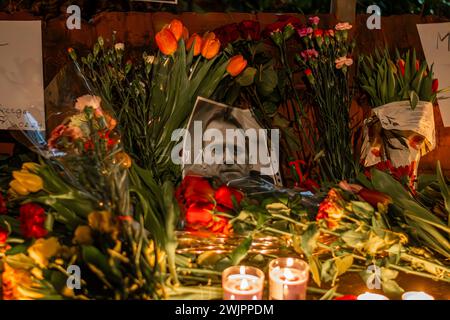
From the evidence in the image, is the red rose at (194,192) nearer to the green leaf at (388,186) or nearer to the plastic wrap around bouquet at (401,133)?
the green leaf at (388,186)

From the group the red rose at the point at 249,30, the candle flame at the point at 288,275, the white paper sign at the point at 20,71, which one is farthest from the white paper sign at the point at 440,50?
the white paper sign at the point at 20,71

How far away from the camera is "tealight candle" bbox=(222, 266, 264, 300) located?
0.90 metres

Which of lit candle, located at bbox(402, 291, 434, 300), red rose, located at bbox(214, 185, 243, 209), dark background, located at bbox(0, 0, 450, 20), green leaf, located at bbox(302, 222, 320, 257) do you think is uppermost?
dark background, located at bbox(0, 0, 450, 20)

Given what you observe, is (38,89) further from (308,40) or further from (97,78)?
(308,40)

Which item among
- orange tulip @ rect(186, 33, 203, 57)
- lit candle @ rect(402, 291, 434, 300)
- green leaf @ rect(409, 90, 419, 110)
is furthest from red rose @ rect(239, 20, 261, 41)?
lit candle @ rect(402, 291, 434, 300)

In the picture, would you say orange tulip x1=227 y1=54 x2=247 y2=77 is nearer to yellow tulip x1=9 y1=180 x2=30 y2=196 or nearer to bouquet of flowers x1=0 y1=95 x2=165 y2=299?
bouquet of flowers x1=0 y1=95 x2=165 y2=299

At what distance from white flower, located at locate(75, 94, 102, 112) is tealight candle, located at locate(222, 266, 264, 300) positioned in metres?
0.47

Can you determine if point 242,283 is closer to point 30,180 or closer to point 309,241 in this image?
point 309,241

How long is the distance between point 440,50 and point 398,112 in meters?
0.35

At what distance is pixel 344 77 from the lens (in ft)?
4.59

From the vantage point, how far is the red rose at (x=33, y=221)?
92 centimetres

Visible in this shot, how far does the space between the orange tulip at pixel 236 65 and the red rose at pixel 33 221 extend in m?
0.61
